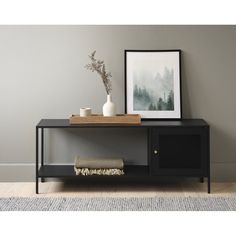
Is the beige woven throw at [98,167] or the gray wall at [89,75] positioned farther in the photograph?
the gray wall at [89,75]

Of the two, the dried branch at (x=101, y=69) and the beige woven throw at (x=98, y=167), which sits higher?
the dried branch at (x=101, y=69)

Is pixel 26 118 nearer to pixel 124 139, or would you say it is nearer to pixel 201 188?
pixel 124 139

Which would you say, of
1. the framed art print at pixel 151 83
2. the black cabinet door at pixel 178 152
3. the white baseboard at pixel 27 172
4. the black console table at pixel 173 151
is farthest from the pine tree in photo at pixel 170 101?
the white baseboard at pixel 27 172

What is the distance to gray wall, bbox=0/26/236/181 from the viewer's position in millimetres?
3479

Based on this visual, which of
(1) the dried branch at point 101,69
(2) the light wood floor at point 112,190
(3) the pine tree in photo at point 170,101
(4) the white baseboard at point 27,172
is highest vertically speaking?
(1) the dried branch at point 101,69

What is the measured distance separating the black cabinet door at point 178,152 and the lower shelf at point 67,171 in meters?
0.13

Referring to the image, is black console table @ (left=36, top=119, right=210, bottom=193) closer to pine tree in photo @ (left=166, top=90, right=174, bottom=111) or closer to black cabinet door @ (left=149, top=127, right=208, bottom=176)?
black cabinet door @ (left=149, top=127, right=208, bottom=176)

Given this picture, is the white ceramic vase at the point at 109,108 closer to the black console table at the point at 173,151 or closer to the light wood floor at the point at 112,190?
the black console table at the point at 173,151

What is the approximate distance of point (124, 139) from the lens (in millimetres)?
3557

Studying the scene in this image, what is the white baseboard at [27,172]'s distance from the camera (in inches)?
140

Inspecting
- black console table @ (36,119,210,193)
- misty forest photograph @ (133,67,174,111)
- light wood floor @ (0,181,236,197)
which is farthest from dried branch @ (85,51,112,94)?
light wood floor @ (0,181,236,197)

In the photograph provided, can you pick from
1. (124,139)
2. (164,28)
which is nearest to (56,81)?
(124,139)
